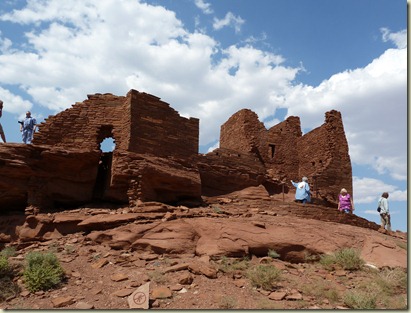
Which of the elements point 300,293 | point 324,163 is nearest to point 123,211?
point 300,293

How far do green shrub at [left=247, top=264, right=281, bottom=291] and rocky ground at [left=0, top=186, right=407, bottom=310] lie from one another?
0.11 meters

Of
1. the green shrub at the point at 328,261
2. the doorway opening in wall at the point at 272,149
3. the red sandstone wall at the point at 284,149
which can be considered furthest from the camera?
the doorway opening in wall at the point at 272,149

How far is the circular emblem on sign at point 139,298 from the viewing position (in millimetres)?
7652

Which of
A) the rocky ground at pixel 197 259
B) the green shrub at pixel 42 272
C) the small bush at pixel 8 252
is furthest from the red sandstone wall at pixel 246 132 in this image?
the green shrub at pixel 42 272

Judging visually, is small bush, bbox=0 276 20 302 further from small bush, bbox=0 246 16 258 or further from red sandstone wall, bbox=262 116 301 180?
red sandstone wall, bbox=262 116 301 180

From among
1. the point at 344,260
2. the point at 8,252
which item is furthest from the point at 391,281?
the point at 8,252

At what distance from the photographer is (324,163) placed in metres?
23.8

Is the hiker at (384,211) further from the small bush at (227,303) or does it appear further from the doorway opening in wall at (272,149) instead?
the small bush at (227,303)

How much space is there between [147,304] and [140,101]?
28.5 ft

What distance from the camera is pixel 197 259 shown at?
9883 mm

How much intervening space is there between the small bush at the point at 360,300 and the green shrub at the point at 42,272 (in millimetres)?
6003

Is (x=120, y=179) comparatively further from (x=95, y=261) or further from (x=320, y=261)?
(x=320, y=261)

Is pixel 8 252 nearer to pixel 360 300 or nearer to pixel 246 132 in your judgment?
pixel 360 300

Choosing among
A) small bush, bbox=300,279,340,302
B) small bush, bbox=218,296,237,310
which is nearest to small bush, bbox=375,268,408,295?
small bush, bbox=300,279,340,302
